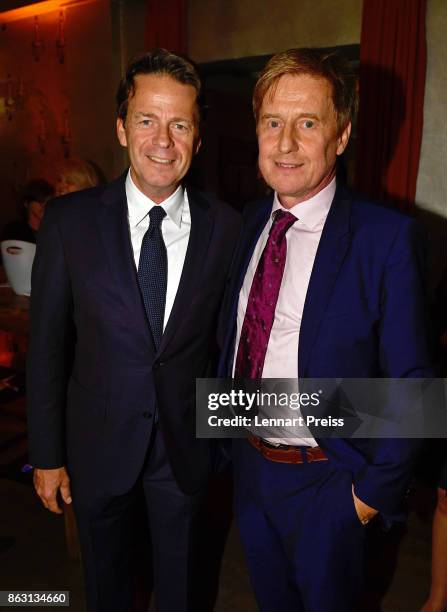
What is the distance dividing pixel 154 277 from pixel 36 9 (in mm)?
6129

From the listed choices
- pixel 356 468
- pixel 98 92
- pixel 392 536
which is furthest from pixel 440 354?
pixel 98 92

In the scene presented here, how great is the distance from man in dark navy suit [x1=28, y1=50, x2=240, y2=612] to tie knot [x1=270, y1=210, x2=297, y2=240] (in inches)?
7.5

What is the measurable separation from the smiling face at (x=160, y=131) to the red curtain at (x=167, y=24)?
141 inches

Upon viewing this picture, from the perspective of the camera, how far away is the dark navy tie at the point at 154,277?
4.80ft

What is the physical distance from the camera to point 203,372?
1615mm

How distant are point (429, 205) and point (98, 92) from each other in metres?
3.90

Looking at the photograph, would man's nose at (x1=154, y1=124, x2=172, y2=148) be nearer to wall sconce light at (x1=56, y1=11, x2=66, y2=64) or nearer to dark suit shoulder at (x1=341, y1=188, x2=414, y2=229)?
dark suit shoulder at (x1=341, y1=188, x2=414, y2=229)

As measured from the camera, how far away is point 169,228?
1533mm

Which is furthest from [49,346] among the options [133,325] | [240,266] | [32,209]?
[32,209]

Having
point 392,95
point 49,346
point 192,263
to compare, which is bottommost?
point 49,346

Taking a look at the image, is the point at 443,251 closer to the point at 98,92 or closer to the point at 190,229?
the point at 190,229

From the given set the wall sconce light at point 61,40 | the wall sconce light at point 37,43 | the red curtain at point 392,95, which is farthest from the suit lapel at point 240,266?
the wall sconce light at point 37,43

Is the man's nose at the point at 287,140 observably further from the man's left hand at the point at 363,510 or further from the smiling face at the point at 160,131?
the man's left hand at the point at 363,510

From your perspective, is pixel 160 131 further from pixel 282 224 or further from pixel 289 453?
pixel 289 453
